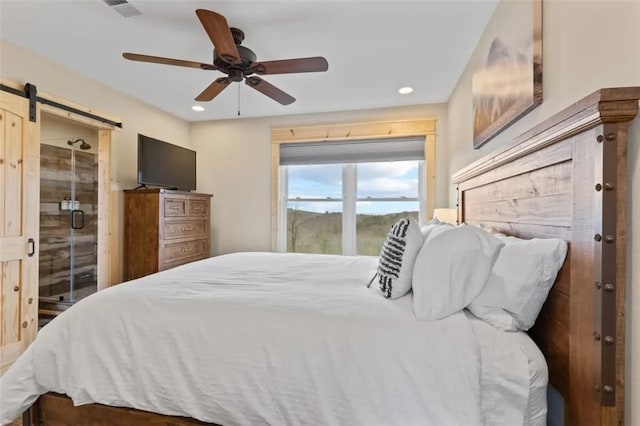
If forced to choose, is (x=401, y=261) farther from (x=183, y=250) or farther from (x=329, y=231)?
(x=183, y=250)

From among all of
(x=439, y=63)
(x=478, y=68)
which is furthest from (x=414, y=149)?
(x=478, y=68)

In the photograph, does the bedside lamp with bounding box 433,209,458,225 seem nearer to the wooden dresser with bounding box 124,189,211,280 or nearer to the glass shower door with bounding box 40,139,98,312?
the wooden dresser with bounding box 124,189,211,280

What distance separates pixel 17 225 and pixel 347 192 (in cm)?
339

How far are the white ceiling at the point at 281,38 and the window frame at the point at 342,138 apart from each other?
542 mm

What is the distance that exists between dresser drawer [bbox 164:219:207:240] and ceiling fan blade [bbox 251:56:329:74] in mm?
2138

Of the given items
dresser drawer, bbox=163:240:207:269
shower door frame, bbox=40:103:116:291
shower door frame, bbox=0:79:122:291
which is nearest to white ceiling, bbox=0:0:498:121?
shower door frame, bbox=0:79:122:291

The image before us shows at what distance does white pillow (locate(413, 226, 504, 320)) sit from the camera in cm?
118

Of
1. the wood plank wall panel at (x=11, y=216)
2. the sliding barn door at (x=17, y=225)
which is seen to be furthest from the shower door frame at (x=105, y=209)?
the wood plank wall panel at (x=11, y=216)

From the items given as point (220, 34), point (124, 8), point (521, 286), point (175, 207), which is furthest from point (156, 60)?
point (521, 286)

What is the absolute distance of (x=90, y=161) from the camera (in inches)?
150

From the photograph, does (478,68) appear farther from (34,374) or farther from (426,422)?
(34,374)

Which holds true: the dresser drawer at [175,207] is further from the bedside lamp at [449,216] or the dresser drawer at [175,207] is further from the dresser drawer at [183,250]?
the bedside lamp at [449,216]

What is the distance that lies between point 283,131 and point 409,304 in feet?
11.5

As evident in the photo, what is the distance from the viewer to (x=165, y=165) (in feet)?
12.5
